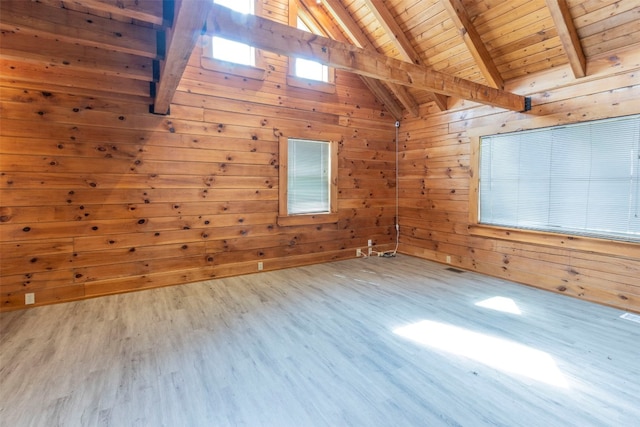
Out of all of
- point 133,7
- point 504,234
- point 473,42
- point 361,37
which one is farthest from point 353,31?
point 504,234

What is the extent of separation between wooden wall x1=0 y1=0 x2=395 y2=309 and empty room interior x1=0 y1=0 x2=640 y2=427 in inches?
1.0

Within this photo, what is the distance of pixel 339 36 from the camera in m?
5.00

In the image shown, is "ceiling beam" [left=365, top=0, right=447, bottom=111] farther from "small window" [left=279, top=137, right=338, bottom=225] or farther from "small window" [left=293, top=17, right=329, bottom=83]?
"small window" [left=279, top=137, right=338, bottom=225]

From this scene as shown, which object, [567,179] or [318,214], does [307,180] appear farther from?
[567,179]

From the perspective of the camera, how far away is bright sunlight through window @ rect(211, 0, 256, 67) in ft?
13.5

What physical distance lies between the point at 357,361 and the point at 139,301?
251cm

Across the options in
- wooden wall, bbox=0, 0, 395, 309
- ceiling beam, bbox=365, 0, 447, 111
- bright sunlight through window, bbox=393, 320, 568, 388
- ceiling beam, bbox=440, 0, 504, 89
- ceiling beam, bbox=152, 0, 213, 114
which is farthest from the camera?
ceiling beam, bbox=365, 0, 447, 111

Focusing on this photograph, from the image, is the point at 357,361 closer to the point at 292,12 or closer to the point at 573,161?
the point at 573,161

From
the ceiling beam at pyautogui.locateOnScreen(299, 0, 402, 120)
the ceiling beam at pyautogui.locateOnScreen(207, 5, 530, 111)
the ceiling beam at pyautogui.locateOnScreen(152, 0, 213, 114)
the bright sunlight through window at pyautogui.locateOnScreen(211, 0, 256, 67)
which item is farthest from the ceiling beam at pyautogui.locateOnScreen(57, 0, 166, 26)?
the ceiling beam at pyautogui.locateOnScreen(299, 0, 402, 120)

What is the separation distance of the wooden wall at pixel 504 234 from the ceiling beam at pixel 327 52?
0.79 m

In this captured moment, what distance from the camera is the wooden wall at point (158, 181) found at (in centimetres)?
320

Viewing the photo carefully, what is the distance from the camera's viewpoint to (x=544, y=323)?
2895 millimetres

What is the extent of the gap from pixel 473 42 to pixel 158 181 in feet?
13.5

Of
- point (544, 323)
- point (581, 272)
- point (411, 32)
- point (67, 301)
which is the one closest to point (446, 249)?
point (581, 272)
